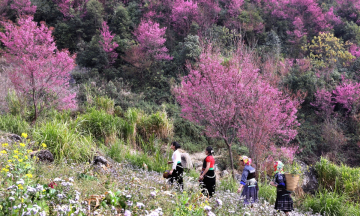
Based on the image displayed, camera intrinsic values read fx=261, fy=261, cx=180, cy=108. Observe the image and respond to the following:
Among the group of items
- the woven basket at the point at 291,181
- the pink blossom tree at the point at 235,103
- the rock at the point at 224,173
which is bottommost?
the rock at the point at 224,173

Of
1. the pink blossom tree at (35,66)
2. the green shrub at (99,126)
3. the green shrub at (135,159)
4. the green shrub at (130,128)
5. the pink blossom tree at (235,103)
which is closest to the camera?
the green shrub at (135,159)

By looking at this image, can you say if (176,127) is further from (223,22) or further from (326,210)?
(223,22)

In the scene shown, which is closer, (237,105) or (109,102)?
(237,105)

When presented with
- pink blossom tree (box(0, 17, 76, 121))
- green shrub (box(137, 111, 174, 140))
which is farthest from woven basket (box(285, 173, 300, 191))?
pink blossom tree (box(0, 17, 76, 121))

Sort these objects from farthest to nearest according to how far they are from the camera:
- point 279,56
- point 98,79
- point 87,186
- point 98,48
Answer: point 279,56 → point 98,48 → point 98,79 → point 87,186

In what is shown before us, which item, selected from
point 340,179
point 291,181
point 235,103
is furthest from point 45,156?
point 340,179

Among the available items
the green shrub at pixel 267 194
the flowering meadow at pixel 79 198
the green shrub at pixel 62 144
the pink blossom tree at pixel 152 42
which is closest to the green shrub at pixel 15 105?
the green shrub at pixel 62 144

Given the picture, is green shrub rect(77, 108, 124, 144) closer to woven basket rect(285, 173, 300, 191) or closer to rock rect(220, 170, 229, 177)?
rock rect(220, 170, 229, 177)

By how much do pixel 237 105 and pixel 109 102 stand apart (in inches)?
229

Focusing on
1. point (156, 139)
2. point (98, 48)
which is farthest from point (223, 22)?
point (156, 139)

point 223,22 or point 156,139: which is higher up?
point 223,22

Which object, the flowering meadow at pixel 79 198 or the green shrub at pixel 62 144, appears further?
the green shrub at pixel 62 144

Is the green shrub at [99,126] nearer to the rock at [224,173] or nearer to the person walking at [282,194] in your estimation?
the rock at [224,173]

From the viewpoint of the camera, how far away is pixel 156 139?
31.3 ft
